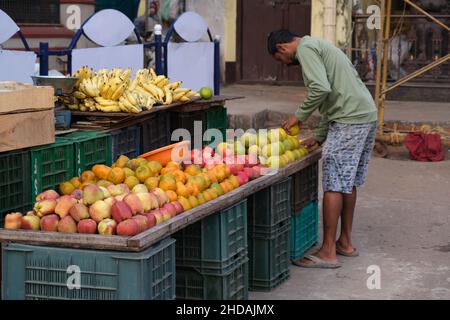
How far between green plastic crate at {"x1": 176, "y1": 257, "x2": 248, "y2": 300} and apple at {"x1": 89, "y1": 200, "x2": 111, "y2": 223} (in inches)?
34.6

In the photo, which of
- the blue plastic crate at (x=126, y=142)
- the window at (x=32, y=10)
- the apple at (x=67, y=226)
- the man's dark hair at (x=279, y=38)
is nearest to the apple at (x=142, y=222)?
the apple at (x=67, y=226)

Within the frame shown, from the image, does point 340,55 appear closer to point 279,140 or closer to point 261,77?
point 279,140

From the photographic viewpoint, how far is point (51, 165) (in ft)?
20.2

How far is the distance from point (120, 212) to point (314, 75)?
7.57 ft

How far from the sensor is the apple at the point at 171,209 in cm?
524

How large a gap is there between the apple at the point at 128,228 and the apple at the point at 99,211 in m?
0.21

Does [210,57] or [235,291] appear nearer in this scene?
[235,291]

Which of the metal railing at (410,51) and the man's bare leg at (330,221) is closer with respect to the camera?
the man's bare leg at (330,221)

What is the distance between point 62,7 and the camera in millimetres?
17078

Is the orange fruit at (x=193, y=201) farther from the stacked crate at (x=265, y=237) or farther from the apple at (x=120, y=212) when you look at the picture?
the stacked crate at (x=265, y=237)

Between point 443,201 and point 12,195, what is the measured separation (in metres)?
5.07

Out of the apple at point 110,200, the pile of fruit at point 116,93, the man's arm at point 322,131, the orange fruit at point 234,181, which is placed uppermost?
the pile of fruit at point 116,93

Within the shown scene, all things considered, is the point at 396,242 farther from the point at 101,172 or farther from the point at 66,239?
the point at 66,239

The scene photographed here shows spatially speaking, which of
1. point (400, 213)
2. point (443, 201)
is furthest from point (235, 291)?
point (443, 201)
